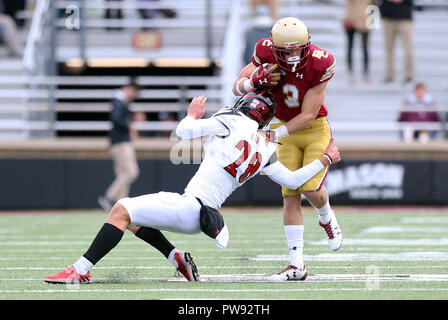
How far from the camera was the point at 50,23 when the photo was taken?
16.7 metres

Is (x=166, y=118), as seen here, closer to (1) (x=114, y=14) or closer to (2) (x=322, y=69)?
(1) (x=114, y=14)

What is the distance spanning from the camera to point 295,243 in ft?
22.9

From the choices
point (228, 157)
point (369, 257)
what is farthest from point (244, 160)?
point (369, 257)

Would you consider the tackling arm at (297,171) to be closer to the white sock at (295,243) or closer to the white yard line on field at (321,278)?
the white sock at (295,243)

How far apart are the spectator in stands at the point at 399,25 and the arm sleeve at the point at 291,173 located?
31.3 feet

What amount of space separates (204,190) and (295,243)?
0.96m

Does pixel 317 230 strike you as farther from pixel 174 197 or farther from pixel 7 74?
pixel 7 74

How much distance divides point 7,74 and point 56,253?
27.5ft

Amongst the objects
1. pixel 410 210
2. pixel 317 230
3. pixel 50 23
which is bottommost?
pixel 410 210

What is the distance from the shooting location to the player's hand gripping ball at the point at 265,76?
677 centimetres

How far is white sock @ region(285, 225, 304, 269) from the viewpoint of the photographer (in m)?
6.86
